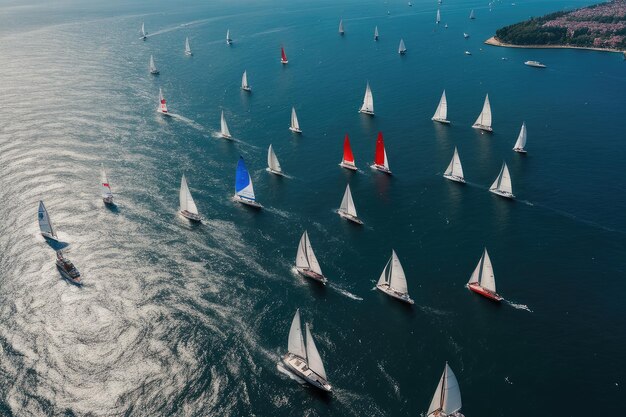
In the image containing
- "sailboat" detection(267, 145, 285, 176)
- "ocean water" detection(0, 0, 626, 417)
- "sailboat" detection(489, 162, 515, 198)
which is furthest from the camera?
"sailboat" detection(267, 145, 285, 176)

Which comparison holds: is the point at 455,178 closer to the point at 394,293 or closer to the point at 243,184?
the point at 394,293

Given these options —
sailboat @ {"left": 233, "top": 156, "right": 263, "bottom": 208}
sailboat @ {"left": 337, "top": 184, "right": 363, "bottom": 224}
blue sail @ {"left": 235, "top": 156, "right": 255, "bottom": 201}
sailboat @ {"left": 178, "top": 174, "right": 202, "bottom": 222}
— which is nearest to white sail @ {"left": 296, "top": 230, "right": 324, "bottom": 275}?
sailboat @ {"left": 337, "top": 184, "right": 363, "bottom": 224}

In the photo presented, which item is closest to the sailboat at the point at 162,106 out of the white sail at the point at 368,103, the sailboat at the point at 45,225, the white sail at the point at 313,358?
the white sail at the point at 368,103

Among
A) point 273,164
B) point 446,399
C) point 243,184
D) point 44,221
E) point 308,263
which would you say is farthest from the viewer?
point 273,164

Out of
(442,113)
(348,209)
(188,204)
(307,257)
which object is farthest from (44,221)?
(442,113)

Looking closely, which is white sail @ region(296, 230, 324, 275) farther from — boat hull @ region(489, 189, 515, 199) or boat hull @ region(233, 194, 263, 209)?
boat hull @ region(489, 189, 515, 199)

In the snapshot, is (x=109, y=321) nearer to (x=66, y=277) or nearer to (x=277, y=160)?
(x=66, y=277)
